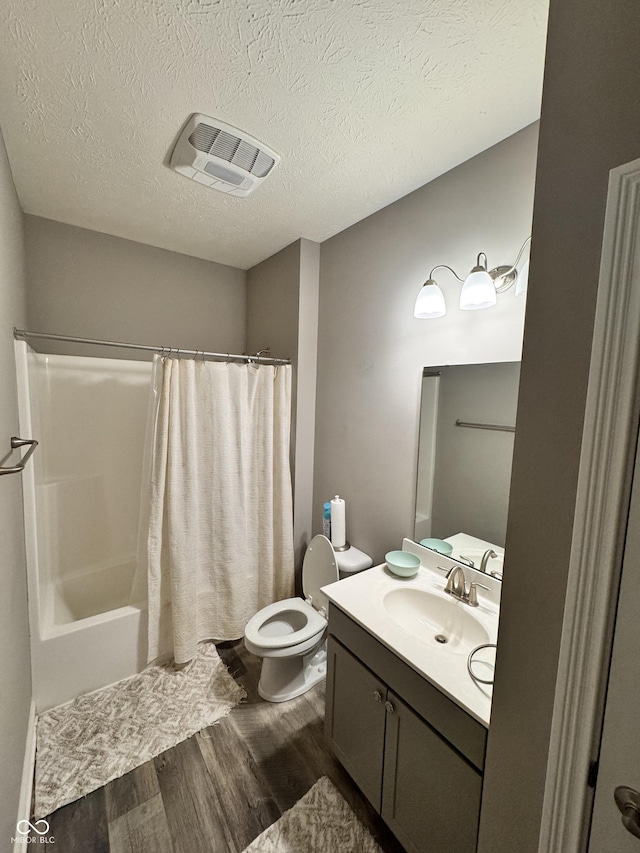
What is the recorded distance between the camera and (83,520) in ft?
6.94

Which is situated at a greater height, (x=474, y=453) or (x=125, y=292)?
(x=125, y=292)

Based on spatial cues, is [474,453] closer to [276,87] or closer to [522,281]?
[522,281]

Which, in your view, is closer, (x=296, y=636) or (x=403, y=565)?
(x=403, y=565)

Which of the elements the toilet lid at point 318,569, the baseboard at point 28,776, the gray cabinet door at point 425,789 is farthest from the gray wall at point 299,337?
the baseboard at point 28,776

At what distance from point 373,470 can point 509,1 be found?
164cm

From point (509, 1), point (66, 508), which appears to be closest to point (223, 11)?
A: point (509, 1)

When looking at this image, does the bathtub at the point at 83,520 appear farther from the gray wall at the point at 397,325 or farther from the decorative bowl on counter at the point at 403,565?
the decorative bowl on counter at the point at 403,565

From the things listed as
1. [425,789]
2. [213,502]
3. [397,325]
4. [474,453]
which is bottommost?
[425,789]

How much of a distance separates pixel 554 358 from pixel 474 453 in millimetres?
819

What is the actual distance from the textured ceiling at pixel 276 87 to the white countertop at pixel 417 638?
1.69 m

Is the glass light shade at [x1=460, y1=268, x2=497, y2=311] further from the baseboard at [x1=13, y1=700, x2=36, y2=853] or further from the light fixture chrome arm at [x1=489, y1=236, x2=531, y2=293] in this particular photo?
the baseboard at [x1=13, y1=700, x2=36, y2=853]

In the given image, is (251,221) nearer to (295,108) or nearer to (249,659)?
(295,108)

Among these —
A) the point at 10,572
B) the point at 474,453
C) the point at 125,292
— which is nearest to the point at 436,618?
the point at 474,453

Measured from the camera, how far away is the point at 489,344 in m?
1.32
